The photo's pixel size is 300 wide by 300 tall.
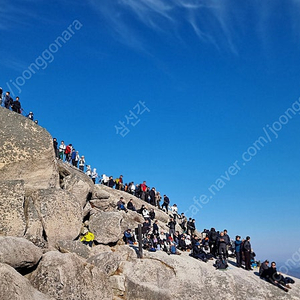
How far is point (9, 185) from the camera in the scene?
19938 mm

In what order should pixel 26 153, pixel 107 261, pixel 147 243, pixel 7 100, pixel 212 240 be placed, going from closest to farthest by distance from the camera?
1. pixel 107 261
2. pixel 147 243
3. pixel 26 153
4. pixel 212 240
5. pixel 7 100

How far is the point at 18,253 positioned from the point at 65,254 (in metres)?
1.93

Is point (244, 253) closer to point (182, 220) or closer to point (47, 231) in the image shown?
point (47, 231)

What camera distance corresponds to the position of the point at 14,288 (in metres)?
12.5

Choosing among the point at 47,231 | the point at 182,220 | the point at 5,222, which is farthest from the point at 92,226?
the point at 182,220

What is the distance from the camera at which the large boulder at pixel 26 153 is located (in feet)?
73.2

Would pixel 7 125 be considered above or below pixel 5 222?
above

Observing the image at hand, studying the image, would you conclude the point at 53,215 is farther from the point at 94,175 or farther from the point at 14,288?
the point at 94,175

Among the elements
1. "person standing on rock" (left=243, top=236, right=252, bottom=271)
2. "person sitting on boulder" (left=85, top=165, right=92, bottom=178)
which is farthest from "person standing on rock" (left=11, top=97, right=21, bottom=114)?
"person standing on rock" (left=243, top=236, right=252, bottom=271)

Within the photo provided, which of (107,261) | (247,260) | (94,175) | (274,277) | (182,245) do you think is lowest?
(107,261)

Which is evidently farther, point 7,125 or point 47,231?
point 7,125

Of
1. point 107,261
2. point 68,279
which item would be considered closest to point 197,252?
point 107,261

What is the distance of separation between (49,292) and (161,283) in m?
5.77

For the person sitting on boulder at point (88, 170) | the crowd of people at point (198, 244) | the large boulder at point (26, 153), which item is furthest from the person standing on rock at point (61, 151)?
the large boulder at point (26, 153)
